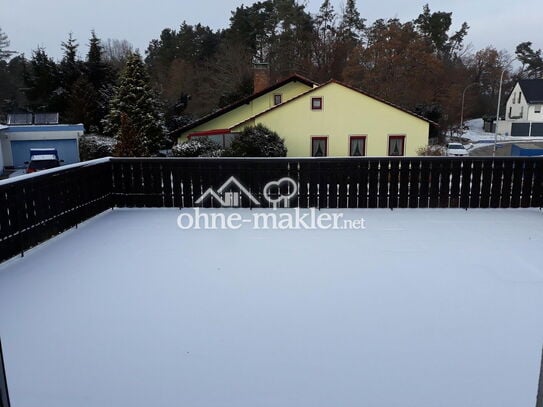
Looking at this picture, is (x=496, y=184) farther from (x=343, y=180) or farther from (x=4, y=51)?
(x=4, y=51)

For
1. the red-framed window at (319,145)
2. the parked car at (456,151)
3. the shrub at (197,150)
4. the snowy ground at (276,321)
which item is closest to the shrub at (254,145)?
the shrub at (197,150)

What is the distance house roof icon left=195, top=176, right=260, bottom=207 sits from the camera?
22.5ft

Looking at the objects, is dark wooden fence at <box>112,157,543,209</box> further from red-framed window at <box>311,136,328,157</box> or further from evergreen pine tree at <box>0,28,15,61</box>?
evergreen pine tree at <box>0,28,15,61</box>

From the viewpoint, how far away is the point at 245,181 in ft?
22.4

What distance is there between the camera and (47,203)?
5.11 meters

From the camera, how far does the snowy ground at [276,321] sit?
7.72 ft

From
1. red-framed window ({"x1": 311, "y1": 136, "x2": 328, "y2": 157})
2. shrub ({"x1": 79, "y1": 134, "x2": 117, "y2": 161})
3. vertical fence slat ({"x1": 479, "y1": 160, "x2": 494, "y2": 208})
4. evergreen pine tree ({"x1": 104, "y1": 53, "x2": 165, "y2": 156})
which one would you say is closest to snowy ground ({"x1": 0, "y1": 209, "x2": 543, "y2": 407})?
vertical fence slat ({"x1": 479, "y1": 160, "x2": 494, "y2": 208})

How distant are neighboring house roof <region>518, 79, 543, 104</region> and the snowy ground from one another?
150 ft

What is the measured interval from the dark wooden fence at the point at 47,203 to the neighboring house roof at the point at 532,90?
47.8 meters

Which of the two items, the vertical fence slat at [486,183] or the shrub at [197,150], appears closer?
the vertical fence slat at [486,183]

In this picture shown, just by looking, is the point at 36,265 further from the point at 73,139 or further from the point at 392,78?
the point at 392,78

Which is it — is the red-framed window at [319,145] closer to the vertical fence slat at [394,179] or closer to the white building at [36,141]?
the vertical fence slat at [394,179]

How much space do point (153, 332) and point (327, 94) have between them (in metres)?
15.7

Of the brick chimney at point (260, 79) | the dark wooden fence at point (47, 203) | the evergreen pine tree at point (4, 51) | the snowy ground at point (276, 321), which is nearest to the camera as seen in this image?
the snowy ground at point (276, 321)
